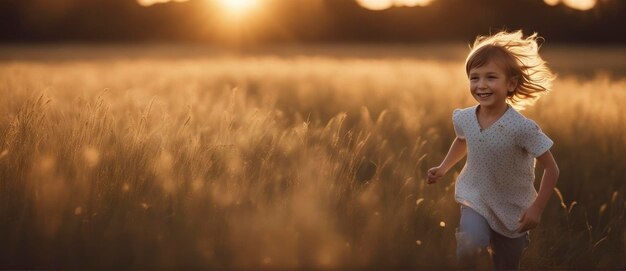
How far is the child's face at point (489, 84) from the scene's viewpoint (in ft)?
8.56

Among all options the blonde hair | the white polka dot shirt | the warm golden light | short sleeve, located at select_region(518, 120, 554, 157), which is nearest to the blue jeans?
the white polka dot shirt

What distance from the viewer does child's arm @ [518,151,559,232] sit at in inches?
94.6

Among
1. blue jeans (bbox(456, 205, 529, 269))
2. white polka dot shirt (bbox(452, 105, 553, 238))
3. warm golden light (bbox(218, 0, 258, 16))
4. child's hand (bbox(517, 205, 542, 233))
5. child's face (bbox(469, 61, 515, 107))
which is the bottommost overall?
blue jeans (bbox(456, 205, 529, 269))

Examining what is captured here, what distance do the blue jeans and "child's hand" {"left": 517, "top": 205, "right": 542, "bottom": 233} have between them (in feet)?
0.57

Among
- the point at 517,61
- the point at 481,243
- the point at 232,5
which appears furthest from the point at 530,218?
the point at 232,5

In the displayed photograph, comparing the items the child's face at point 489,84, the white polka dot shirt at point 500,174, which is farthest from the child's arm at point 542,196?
the child's face at point 489,84

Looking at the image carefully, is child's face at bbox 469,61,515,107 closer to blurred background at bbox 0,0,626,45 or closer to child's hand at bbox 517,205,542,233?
child's hand at bbox 517,205,542,233

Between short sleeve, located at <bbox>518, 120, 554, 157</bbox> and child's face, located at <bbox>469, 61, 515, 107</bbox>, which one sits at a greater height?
child's face, located at <bbox>469, 61, 515, 107</bbox>

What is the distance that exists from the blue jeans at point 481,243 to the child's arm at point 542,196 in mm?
161

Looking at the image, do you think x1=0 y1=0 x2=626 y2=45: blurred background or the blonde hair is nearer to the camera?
the blonde hair

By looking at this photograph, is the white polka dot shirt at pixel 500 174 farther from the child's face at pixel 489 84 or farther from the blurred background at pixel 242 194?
the blurred background at pixel 242 194

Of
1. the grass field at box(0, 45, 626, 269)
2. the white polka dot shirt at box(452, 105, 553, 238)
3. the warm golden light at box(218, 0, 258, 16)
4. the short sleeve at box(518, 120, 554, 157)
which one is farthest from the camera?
the warm golden light at box(218, 0, 258, 16)

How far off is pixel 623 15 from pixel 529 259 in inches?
1549

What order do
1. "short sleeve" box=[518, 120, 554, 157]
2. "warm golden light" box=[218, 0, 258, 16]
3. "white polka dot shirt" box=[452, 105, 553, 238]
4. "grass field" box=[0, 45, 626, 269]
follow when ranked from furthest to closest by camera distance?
"warm golden light" box=[218, 0, 258, 16] → "white polka dot shirt" box=[452, 105, 553, 238] → "short sleeve" box=[518, 120, 554, 157] → "grass field" box=[0, 45, 626, 269]
